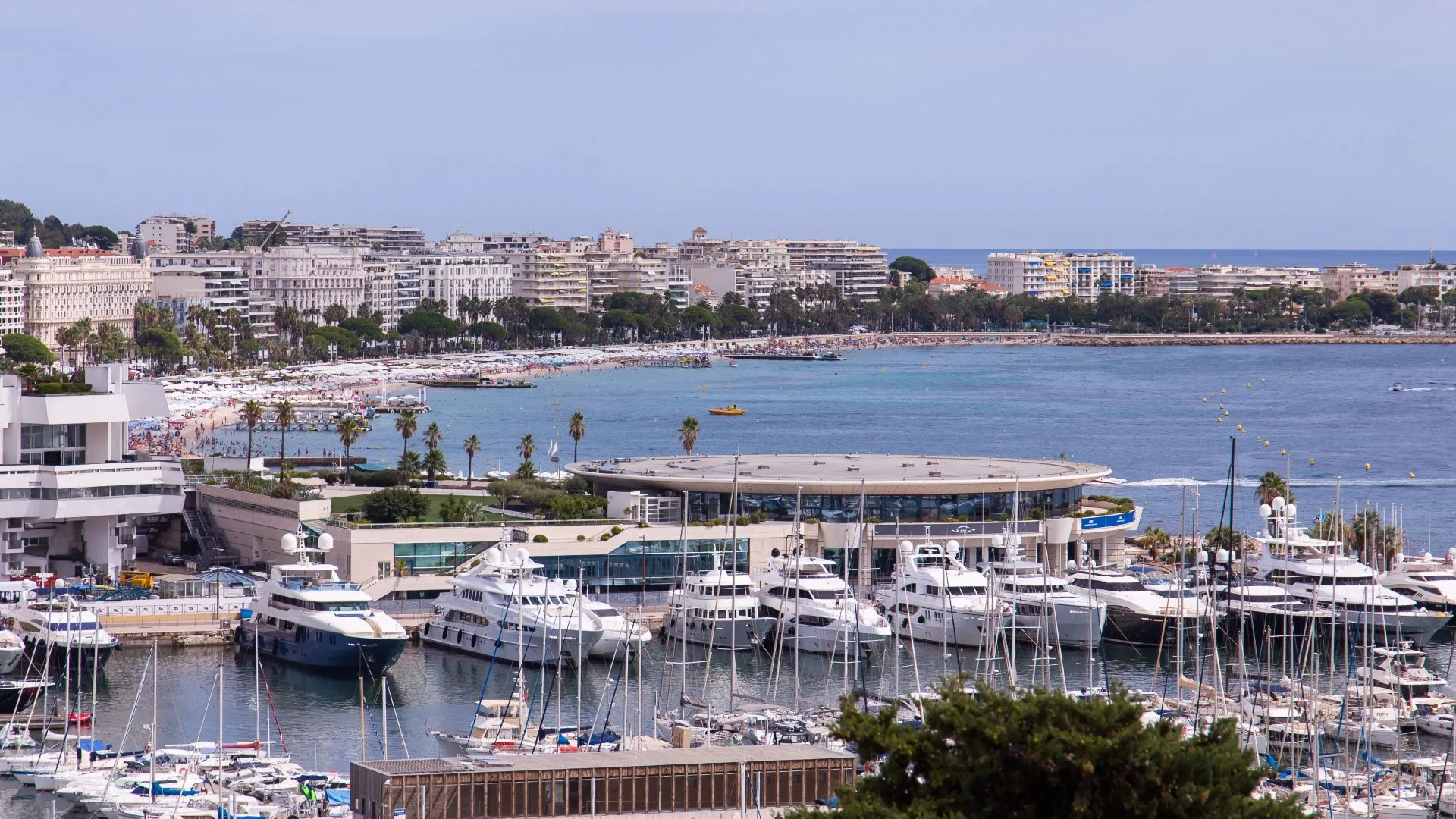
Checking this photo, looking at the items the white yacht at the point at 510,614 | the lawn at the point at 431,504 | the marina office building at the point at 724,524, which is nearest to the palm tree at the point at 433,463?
the lawn at the point at 431,504

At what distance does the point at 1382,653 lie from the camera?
42.0m

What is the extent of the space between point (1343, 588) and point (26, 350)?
338 feet

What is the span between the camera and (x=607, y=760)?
77.8ft

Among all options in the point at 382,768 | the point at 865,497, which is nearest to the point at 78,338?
the point at 865,497

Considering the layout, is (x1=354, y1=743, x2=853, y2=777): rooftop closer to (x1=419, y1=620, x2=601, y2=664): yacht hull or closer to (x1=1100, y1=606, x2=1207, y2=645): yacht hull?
(x1=419, y1=620, x2=601, y2=664): yacht hull

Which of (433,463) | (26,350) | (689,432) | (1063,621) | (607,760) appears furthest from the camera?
(26,350)

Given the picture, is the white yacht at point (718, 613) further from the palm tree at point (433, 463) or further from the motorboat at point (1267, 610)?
the palm tree at point (433, 463)

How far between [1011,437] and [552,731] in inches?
3010

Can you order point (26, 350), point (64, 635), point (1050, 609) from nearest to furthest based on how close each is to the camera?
point (64, 635) < point (1050, 609) < point (26, 350)

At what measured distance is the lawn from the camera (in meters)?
51.2

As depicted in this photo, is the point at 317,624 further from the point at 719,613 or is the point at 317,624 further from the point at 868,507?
the point at 868,507

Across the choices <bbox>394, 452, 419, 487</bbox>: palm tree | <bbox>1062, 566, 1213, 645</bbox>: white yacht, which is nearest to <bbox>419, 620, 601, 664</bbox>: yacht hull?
<bbox>1062, 566, 1213, 645</bbox>: white yacht

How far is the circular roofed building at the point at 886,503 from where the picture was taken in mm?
51406

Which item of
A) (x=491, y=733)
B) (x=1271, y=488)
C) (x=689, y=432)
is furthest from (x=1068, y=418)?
(x=491, y=733)
